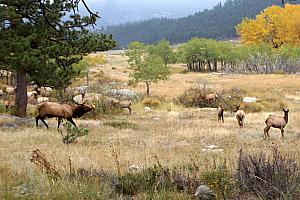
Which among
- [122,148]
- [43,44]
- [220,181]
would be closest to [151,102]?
[43,44]

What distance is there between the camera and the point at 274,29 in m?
80.3

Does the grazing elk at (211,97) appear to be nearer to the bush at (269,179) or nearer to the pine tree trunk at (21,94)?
the pine tree trunk at (21,94)

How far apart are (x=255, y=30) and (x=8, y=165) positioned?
7684cm

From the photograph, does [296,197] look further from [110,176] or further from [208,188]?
[110,176]

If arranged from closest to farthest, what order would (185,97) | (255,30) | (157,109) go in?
(157,109)
(185,97)
(255,30)

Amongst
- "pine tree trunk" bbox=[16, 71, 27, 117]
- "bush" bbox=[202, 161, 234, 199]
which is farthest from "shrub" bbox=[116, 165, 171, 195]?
"pine tree trunk" bbox=[16, 71, 27, 117]

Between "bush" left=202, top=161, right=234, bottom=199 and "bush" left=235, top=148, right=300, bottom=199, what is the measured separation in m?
0.16

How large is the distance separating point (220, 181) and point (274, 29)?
255 ft

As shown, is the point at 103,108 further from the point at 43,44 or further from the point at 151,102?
the point at 43,44

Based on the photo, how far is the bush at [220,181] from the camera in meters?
6.10

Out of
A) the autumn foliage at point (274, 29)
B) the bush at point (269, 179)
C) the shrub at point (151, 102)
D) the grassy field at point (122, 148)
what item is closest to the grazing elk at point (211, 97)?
the shrub at point (151, 102)

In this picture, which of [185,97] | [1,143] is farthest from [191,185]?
[185,97]

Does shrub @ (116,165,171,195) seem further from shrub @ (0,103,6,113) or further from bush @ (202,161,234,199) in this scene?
shrub @ (0,103,6,113)

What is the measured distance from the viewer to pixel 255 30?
81.1 meters
